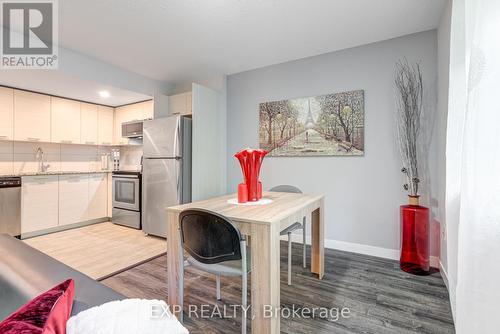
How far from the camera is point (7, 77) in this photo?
→ 2.94 m

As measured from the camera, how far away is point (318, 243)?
2.26 meters

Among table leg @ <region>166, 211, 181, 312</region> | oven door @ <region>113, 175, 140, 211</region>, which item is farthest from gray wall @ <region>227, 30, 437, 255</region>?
oven door @ <region>113, 175, 140, 211</region>

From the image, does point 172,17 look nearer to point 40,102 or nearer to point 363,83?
point 363,83

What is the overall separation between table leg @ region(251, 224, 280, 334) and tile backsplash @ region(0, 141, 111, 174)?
4.12m

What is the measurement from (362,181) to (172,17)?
263 centimetres

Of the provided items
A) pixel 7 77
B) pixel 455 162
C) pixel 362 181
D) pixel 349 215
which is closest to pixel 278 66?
pixel 362 181

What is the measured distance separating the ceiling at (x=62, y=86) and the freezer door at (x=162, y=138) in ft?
2.20

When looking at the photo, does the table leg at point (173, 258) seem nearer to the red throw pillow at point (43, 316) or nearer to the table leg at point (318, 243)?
the red throw pillow at point (43, 316)

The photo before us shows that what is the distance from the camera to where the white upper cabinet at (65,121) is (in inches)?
148

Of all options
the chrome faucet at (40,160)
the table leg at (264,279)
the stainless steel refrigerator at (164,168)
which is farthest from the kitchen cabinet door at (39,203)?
the table leg at (264,279)

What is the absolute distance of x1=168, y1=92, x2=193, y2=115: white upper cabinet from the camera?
3.65 metres

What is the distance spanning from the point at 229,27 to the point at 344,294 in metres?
2.67

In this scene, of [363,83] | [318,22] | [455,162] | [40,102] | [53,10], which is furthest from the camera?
[40,102]

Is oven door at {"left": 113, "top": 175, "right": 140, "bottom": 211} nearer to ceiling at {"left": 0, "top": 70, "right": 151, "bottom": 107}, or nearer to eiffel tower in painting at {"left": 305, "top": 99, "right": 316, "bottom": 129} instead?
ceiling at {"left": 0, "top": 70, "right": 151, "bottom": 107}
